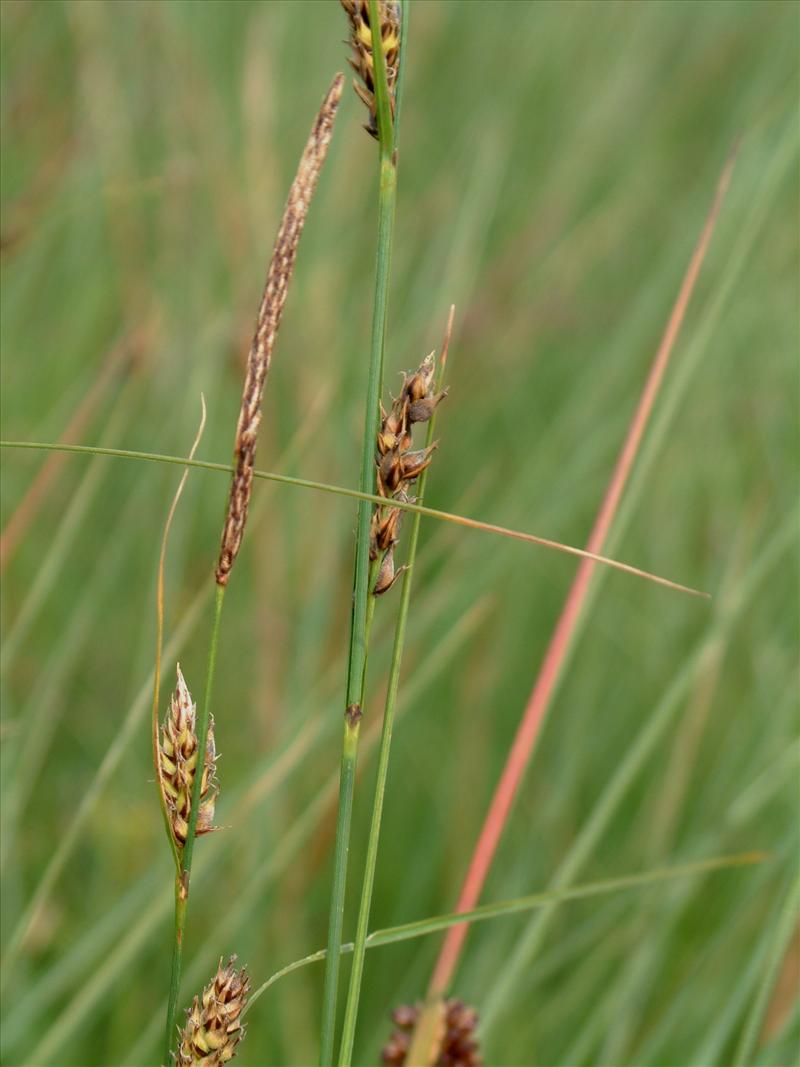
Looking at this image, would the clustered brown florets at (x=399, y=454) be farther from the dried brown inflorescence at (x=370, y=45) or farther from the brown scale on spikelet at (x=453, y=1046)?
the brown scale on spikelet at (x=453, y=1046)

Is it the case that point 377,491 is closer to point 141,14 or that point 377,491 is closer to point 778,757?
point 778,757

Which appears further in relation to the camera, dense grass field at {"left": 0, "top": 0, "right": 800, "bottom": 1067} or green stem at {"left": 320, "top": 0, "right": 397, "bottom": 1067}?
dense grass field at {"left": 0, "top": 0, "right": 800, "bottom": 1067}

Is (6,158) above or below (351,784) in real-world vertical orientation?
above

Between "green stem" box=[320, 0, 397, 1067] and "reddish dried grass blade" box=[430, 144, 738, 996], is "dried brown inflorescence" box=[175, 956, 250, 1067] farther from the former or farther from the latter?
"reddish dried grass blade" box=[430, 144, 738, 996]

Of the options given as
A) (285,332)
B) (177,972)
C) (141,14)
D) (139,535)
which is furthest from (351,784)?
(141,14)

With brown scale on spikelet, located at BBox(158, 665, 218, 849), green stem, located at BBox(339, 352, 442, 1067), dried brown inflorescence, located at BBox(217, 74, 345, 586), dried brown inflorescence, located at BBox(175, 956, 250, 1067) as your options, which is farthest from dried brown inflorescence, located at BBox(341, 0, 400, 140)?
dried brown inflorescence, located at BBox(175, 956, 250, 1067)

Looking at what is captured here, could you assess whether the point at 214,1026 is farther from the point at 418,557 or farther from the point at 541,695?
the point at 418,557
